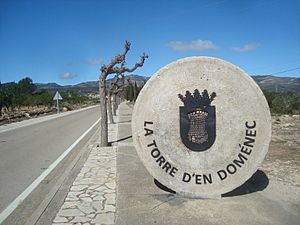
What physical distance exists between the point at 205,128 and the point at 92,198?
90.6 inches

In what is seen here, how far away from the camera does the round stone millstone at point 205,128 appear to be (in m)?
5.57

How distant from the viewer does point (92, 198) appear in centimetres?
584

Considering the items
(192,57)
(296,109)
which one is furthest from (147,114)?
(296,109)

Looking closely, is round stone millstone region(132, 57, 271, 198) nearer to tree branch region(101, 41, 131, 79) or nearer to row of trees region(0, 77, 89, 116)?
tree branch region(101, 41, 131, 79)

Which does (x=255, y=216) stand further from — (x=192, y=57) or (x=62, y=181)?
(x=62, y=181)

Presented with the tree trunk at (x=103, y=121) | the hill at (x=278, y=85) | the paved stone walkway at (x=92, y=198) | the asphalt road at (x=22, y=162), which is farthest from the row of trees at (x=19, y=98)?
the hill at (x=278, y=85)

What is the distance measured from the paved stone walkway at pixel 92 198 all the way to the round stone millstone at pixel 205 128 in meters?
1.02

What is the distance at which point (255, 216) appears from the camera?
15.7 feet

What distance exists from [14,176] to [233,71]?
218 inches

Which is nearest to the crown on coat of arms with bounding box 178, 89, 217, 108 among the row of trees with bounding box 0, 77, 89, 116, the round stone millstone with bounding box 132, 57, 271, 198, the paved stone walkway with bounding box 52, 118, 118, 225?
the round stone millstone with bounding box 132, 57, 271, 198

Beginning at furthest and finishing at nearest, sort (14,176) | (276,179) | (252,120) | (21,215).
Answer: (14,176), (276,179), (252,120), (21,215)

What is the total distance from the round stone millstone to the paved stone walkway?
40.3 inches

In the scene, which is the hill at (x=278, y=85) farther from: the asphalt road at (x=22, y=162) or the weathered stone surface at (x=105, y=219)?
the weathered stone surface at (x=105, y=219)

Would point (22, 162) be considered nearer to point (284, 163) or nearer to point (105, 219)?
point (105, 219)
